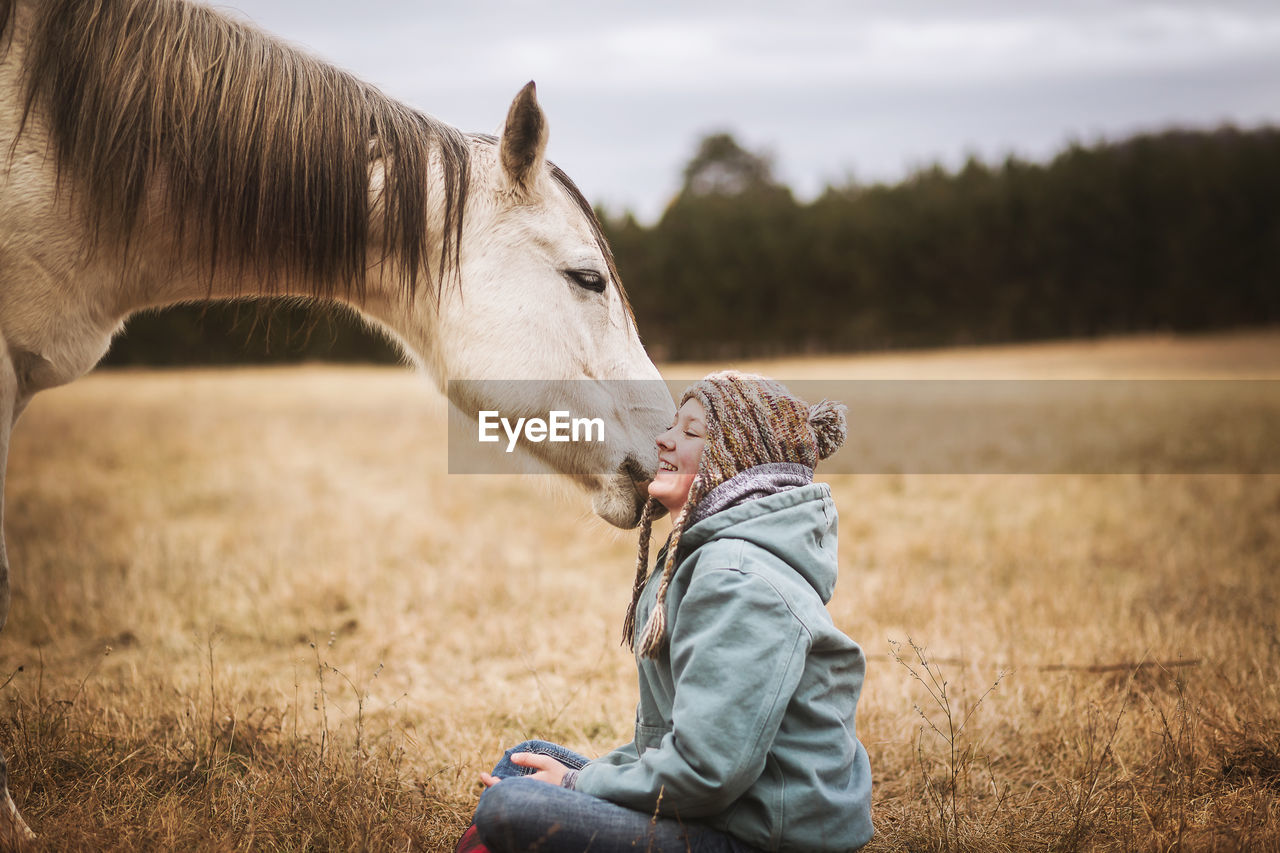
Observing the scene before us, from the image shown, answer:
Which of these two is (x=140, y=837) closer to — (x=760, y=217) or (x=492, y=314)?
(x=492, y=314)

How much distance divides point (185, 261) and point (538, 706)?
2.24 metres

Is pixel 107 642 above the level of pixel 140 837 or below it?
below

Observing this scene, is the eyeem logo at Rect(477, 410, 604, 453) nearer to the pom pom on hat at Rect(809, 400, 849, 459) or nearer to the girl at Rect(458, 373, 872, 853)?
the girl at Rect(458, 373, 872, 853)

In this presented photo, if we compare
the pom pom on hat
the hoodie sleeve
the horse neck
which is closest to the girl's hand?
the hoodie sleeve

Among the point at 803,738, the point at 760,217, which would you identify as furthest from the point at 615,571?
the point at 760,217

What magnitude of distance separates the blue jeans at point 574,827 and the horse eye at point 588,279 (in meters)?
1.41

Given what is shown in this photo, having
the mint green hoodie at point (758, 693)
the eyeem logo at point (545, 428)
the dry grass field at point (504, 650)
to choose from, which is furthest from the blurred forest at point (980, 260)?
the mint green hoodie at point (758, 693)

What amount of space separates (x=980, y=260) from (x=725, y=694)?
87.4ft

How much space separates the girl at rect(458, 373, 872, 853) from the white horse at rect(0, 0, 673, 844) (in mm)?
465

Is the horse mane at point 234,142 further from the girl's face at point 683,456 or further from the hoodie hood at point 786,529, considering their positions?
the hoodie hood at point 786,529

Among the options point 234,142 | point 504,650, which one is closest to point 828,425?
point 234,142

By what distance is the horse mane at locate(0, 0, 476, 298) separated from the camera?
2275mm

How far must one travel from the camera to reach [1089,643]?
163 inches

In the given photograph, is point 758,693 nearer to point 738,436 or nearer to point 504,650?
point 738,436
